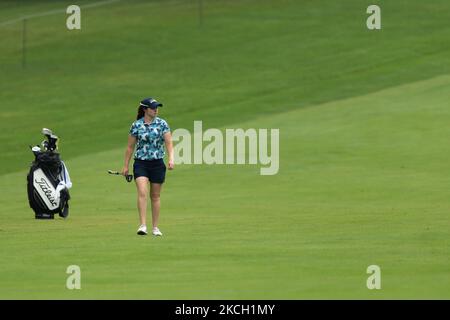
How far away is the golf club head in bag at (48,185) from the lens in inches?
903

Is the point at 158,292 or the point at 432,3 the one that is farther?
the point at 432,3

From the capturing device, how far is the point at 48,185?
2298cm

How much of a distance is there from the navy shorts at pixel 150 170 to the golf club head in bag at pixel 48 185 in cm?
372

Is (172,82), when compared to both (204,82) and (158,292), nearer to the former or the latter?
(204,82)

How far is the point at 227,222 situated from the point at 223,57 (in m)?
24.4

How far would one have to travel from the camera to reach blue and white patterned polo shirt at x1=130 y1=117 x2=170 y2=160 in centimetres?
1945
